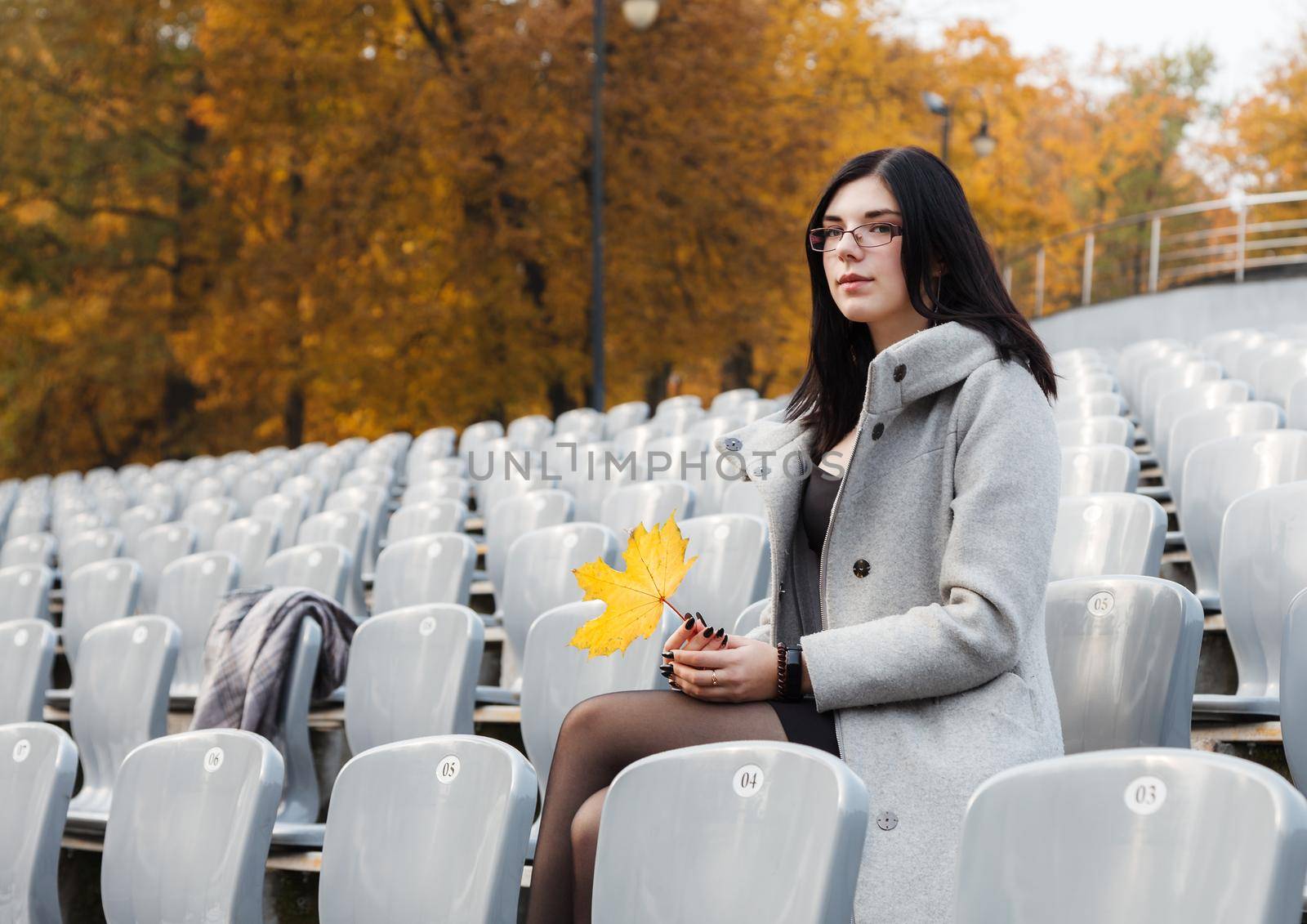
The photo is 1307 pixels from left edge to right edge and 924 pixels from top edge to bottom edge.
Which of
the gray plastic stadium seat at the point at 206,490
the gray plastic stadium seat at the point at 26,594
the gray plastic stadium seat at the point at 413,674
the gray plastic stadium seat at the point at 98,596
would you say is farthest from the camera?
the gray plastic stadium seat at the point at 206,490

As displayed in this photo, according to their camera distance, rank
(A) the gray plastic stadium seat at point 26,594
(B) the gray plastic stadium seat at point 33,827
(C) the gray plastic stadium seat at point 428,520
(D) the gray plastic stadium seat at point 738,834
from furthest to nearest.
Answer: (C) the gray plastic stadium seat at point 428,520, (A) the gray plastic stadium seat at point 26,594, (B) the gray plastic stadium seat at point 33,827, (D) the gray plastic stadium seat at point 738,834

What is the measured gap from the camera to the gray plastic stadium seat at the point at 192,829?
95.0 inches

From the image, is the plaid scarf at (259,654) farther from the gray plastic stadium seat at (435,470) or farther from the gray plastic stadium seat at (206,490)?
the gray plastic stadium seat at (206,490)

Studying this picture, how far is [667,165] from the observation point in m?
15.8

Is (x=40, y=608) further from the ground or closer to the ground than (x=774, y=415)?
closer to the ground

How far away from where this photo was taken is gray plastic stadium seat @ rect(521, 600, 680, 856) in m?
3.09

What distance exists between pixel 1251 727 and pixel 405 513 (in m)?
3.92

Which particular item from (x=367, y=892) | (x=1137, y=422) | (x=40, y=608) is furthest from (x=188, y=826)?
(x=1137, y=422)

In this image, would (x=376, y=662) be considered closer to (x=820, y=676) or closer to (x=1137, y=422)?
(x=820, y=676)

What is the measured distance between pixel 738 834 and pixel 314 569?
3673mm

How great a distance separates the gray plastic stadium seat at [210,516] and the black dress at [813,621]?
18.3 ft

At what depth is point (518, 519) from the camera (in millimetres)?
5566


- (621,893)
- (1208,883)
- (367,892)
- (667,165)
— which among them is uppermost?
(667,165)

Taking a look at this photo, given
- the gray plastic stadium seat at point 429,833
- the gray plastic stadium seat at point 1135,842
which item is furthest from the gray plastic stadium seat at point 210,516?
the gray plastic stadium seat at point 1135,842
